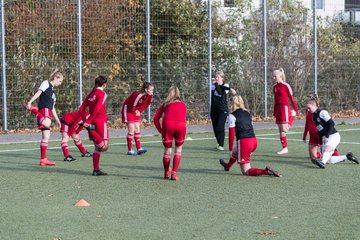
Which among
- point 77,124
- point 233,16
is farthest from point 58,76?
point 233,16

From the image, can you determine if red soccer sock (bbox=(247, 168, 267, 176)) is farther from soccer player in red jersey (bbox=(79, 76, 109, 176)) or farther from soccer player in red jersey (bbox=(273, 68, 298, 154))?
soccer player in red jersey (bbox=(273, 68, 298, 154))

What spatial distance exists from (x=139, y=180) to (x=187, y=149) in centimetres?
508

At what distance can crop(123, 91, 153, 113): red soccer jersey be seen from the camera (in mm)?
16953

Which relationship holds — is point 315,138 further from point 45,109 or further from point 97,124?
point 45,109

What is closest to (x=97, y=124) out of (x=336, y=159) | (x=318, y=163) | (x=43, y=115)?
(x=43, y=115)

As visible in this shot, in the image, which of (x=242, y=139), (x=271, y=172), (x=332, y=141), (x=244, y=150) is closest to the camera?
(x=271, y=172)

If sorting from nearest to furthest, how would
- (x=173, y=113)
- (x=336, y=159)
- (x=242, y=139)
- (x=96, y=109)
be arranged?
(x=173, y=113) < (x=242, y=139) < (x=96, y=109) < (x=336, y=159)

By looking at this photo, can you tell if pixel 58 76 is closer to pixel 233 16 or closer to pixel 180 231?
pixel 180 231

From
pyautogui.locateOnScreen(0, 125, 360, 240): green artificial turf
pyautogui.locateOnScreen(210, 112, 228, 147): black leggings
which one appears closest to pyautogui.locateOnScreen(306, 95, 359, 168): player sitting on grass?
pyautogui.locateOnScreen(0, 125, 360, 240): green artificial turf

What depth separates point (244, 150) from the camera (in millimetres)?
13461

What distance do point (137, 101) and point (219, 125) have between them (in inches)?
78.5

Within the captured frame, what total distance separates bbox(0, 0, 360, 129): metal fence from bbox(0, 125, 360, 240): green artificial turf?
7.01 metres

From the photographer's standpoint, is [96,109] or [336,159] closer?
[96,109]

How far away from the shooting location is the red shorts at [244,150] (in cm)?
1344
